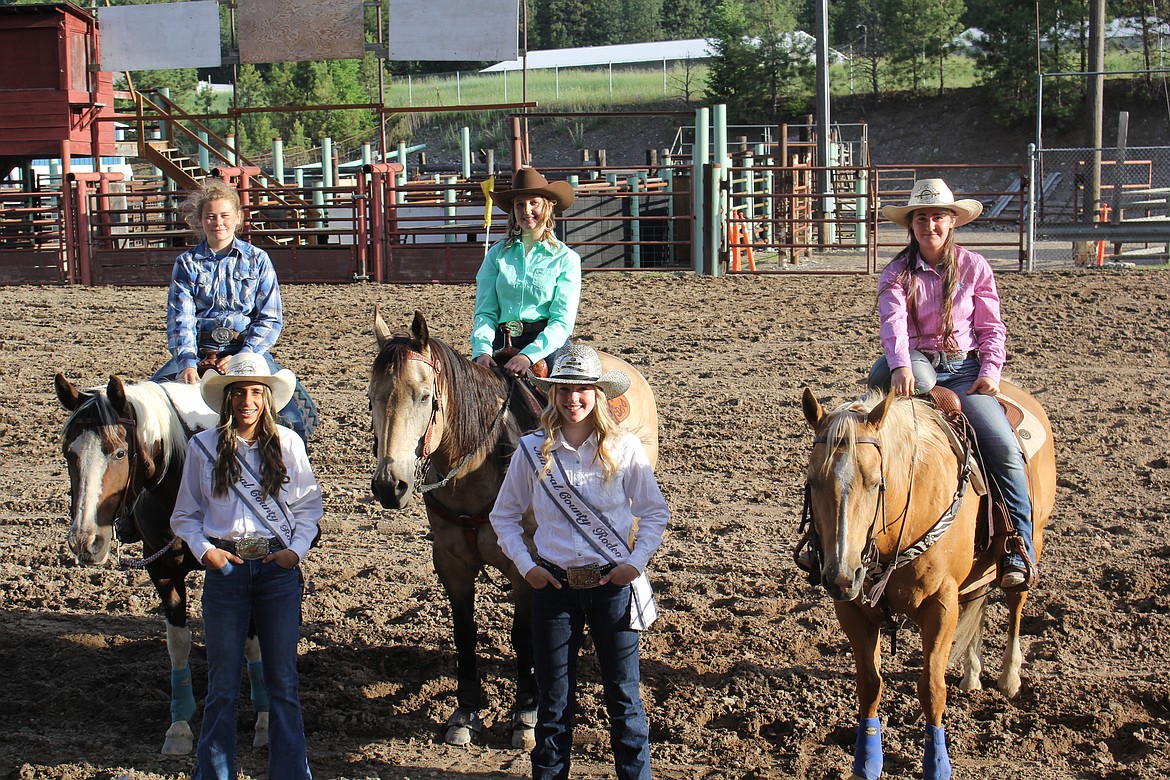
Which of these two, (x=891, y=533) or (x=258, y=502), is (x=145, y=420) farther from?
(x=891, y=533)

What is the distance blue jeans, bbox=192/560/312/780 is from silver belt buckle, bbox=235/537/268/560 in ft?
0.11

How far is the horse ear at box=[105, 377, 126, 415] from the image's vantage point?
3951 mm

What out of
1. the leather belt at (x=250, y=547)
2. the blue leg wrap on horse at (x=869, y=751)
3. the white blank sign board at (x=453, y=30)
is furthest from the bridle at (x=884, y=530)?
the white blank sign board at (x=453, y=30)

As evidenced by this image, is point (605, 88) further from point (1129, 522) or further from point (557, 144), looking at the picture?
point (1129, 522)

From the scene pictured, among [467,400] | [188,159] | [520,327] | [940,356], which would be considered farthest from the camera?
[188,159]

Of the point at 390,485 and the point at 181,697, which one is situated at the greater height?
the point at 390,485

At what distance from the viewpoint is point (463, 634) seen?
454cm

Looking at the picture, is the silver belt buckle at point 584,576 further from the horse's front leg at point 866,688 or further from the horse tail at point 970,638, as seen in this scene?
the horse tail at point 970,638

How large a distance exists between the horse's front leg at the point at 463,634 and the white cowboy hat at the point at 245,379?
956 millimetres

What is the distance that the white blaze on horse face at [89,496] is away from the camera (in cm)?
385

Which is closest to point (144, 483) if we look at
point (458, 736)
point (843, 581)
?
point (458, 736)

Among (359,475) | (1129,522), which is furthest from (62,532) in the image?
(1129,522)

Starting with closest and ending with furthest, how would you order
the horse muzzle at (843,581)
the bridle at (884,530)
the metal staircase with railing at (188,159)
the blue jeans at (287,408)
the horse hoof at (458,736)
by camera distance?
1. the horse muzzle at (843,581)
2. the bridle at (884,530)
3. the horse hoof at (458,736)
4. the blue jeans at (287,408)
5. the metal staircase with railing at (188,159)

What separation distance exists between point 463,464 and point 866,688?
168cm
